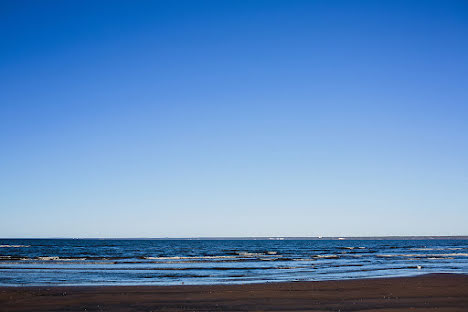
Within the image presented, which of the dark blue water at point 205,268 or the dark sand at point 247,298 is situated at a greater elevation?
the dark sand at point 247,298

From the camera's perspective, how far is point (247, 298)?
47.3 feet

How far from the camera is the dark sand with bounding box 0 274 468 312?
41.1ft

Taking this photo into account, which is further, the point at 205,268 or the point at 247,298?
the point at 205,268

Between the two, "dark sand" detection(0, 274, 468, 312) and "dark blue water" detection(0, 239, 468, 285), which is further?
"dark blue water" detection(0, 239, 468, 285)

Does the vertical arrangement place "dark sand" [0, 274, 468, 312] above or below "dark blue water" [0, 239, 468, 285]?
above

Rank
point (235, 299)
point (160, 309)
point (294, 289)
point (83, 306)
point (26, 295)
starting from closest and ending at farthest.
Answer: point (160, 309)
point (83, 306)
point (235, 299)
point (26, 295)
point (294, 289)

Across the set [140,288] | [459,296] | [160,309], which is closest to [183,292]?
[140,288]

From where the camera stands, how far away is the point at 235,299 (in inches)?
559

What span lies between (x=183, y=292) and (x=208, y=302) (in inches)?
117

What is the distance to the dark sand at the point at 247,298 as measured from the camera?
12.5 metres

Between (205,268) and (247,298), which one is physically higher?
(247,298)

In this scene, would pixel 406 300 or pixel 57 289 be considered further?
pixel 57 289

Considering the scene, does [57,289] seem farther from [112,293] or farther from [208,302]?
[208,302]

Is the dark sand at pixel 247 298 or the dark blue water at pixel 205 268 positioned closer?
the dark sand at pixel 247 298
